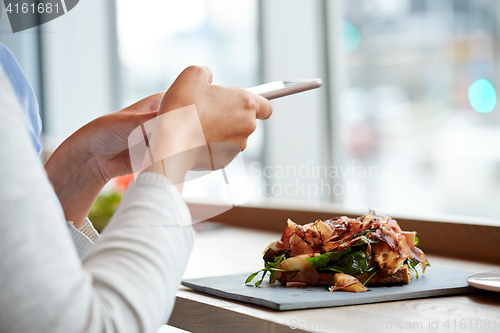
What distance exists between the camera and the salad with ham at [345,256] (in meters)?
0.67

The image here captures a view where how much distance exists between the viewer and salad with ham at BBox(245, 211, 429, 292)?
673 mm

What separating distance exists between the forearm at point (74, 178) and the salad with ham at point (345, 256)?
0.85 feet

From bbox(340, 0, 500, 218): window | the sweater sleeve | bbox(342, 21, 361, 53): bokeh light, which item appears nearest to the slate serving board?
the sweater sleeve

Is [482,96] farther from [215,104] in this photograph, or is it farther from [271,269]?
[215,104]

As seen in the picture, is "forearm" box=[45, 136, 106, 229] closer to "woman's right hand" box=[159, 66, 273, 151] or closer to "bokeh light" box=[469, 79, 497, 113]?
"woman's right hand" box=[159, 66, 273, 151]

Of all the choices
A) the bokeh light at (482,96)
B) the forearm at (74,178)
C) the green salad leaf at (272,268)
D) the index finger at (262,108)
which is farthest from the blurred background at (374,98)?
the index finger at (262,108)

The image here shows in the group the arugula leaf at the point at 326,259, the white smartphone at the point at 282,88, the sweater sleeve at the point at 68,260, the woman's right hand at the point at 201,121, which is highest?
the white smartphone at the point at 282,88

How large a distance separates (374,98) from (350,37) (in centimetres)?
37

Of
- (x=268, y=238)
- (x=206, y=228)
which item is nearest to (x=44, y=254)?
(x=268, y=238)

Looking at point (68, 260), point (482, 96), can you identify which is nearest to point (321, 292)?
point (68, 260)

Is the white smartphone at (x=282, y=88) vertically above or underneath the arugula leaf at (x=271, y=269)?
above

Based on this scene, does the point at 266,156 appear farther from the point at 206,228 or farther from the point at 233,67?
the point at 206,228

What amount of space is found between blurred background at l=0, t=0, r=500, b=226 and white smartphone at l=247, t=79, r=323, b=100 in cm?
221

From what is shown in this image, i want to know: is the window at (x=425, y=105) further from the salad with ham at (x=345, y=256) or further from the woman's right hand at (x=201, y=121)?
the woman's right hand at (x=201, y=121)
